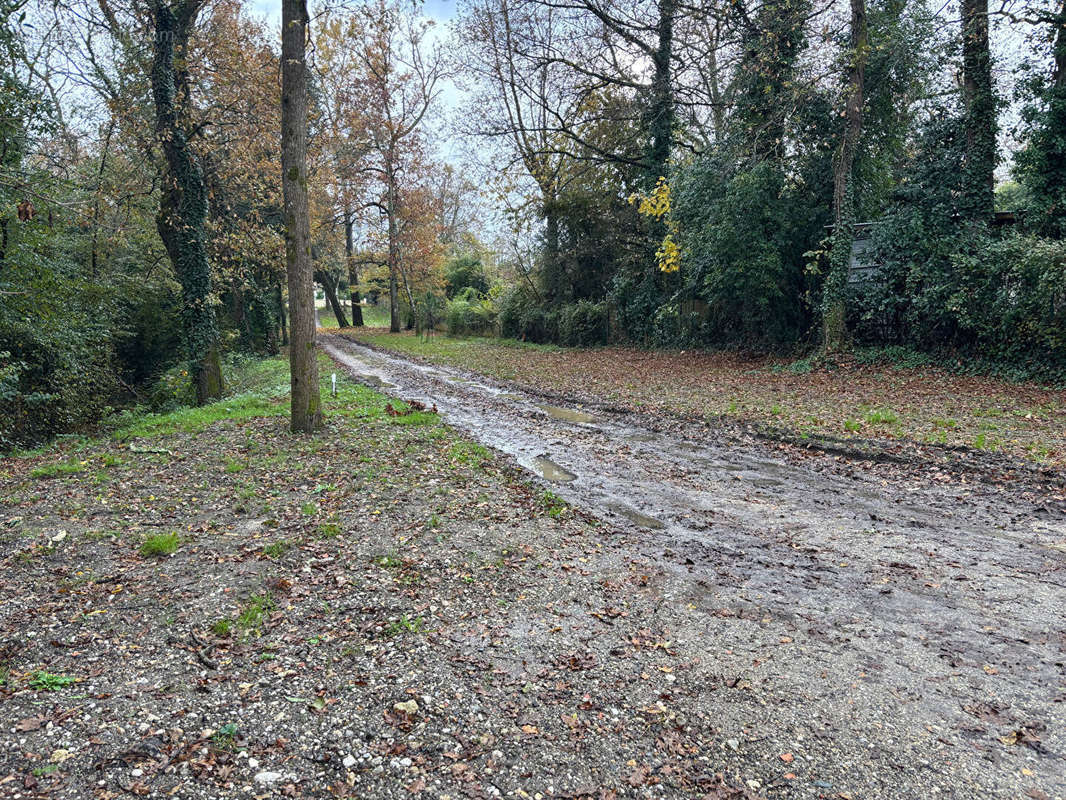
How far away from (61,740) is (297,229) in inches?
266

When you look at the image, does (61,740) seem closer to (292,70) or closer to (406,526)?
(406,526)

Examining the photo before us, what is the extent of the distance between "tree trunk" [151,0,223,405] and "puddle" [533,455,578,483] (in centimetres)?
914

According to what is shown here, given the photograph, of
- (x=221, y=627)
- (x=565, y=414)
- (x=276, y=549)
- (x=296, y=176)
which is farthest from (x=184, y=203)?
(x=221, y=627)

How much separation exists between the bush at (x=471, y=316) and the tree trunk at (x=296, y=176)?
21771 mm

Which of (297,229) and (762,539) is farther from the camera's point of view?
(297,229)

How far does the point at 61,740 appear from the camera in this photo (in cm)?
269

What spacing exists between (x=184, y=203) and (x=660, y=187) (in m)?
12.9

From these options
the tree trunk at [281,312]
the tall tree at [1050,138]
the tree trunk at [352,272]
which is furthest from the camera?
the tree trunk at [352,272]

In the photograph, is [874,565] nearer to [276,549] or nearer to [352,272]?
[276,549]

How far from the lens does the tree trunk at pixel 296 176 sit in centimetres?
786

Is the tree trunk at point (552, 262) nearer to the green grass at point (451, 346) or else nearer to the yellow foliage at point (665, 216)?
the green grass at point (451, 346)

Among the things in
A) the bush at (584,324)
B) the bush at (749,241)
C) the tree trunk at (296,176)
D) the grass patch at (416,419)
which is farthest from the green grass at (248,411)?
the bush at (584,324)

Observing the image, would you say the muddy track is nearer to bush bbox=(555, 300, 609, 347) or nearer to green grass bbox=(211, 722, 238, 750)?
green grass bbox=(211, 722, 238, 750)

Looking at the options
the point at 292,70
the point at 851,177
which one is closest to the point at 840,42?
the point at 851,177
